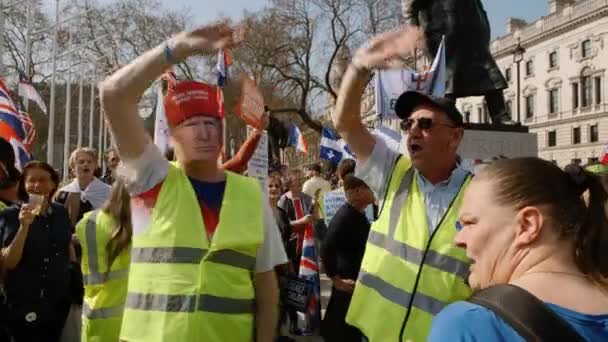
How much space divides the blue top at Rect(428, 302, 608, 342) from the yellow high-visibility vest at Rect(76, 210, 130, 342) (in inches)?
108

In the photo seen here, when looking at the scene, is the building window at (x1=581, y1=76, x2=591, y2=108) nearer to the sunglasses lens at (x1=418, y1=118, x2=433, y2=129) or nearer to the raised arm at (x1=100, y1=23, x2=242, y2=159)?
the sunglasses lens at (x1=418, y1=118, x2=433, y2=129)

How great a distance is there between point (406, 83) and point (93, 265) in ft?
9.48

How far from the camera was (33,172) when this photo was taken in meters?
4.44

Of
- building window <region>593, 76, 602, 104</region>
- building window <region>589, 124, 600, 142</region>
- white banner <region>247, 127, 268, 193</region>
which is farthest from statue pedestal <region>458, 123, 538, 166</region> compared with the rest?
building window <region>593, 76, 602, 104</region>

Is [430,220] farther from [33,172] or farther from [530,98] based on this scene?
[530,98]

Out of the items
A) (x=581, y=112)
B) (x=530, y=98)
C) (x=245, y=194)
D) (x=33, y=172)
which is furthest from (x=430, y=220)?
(x=530, y=98)

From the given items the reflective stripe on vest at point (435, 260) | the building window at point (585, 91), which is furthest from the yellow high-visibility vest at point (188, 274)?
the building window at point (585, 91)

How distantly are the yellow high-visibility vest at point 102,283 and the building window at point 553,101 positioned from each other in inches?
2480

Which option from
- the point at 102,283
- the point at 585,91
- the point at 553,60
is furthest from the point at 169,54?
the point at 553,60

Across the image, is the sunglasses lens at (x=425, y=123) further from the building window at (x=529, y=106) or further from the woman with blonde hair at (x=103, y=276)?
the building window at (x=529, y=106)

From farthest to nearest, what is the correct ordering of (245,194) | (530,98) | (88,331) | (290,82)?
(530,98)
(290,82)
(88,331)
(245,194)

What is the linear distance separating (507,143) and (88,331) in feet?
15.1

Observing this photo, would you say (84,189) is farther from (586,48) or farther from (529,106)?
(529,106)

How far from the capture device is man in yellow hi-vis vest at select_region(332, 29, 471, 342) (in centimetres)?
261
